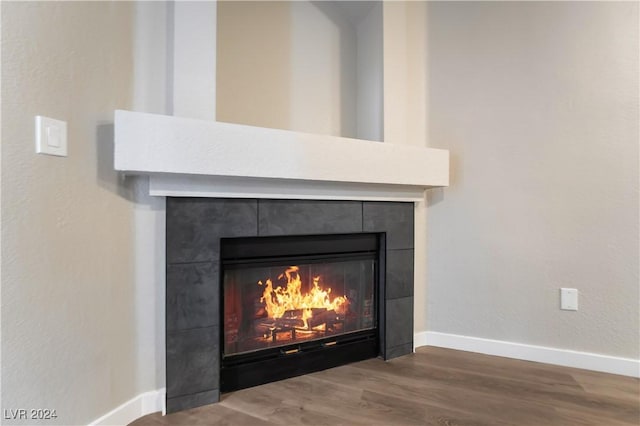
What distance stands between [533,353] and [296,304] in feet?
4.65

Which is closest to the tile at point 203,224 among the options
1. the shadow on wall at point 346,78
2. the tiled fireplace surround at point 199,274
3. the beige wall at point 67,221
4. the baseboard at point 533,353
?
the tiled fireplace surround at point 199,274

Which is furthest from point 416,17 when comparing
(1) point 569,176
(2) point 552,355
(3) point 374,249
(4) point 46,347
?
(4) point 46,347

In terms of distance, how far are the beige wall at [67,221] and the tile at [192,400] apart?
6.8 inches

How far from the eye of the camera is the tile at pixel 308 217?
1.78 m

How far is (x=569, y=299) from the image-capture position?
205 cm

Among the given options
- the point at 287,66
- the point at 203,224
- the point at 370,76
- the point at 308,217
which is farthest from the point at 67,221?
the point at 370,76

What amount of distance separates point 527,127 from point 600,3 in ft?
2.39

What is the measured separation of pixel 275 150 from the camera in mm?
1624

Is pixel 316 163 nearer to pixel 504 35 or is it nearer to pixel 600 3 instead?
pixel 504 35

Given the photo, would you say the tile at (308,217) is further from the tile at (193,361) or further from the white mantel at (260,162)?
the tile at (193,361)

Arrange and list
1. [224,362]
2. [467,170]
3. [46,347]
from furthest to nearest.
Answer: [467,170]
[224,362]
[46,347]

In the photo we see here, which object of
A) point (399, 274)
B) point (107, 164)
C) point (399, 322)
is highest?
point (107, 164)

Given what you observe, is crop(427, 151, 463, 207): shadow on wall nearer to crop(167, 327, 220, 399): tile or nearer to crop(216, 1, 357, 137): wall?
crop(216, 1, 357, 137): wall

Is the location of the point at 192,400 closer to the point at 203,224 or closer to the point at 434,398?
the point at 203,224
